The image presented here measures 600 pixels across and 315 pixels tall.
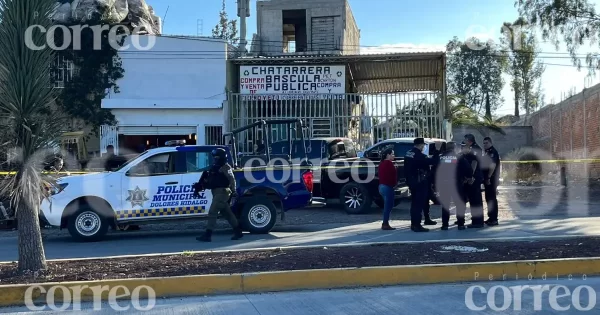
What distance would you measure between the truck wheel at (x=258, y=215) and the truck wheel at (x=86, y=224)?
2.70 meters

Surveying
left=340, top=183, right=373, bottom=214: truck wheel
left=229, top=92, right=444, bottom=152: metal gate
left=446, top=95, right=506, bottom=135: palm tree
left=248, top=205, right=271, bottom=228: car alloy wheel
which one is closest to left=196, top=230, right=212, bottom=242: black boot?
left=248, top=205, right=271, bottom=228: car alloy wheel

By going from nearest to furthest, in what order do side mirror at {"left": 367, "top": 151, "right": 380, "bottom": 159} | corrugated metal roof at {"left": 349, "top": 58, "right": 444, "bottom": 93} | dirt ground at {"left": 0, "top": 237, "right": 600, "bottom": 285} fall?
dirt ground at {"left": 0, "top": 237, "right": 600, "bottom": 285}
side mirror at {"left": 367, "top": 151, "right": 380, "bottom": 159}
corrugated metal roof at {"left": 349, "top": 58, "right": 444, "bottom": 93}

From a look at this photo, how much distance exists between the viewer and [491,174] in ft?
42.8

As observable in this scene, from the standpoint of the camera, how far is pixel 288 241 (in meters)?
11.8

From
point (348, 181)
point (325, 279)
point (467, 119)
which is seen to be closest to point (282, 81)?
point (348, 181)

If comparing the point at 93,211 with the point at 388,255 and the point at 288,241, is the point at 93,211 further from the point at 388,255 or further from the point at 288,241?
the point at 388,255

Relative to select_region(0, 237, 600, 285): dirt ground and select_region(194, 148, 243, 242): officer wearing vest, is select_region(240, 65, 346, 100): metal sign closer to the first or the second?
select_region(194, 148, 243, 242): officer wearing vest

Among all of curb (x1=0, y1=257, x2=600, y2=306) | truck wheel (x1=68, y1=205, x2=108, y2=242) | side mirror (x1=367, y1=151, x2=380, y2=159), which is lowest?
curb (x1=0, y1=257, x2=600, y2=306)

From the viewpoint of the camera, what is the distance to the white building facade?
24.3 m

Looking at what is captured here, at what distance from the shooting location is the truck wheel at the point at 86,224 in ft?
40.0

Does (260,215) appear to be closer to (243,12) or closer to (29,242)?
(29,242)

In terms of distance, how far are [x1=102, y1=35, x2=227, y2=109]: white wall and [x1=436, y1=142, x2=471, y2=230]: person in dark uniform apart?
13134 mm

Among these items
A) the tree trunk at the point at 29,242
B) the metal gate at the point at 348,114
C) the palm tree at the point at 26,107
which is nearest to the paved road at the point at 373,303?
the tree trunk at the point at 29,242

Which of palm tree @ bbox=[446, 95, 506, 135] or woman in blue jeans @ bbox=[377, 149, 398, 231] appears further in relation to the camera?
palm tree @ bbox=[446, 95, 506, 135]
